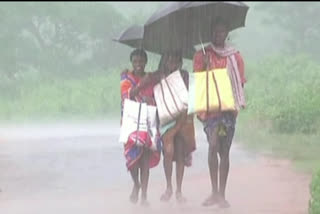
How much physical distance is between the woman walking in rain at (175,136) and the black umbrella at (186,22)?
0.13m

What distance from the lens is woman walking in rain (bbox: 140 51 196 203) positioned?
8.59 m

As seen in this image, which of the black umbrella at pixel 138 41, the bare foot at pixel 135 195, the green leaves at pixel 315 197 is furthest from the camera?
the bare foot at pixel 135 195

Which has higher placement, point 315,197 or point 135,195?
point 315,197

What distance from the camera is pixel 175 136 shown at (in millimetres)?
8703

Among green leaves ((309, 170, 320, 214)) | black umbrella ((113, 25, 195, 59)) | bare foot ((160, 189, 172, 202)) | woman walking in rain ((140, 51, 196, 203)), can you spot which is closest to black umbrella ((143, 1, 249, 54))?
black umbrella ((113, 25, 195, 59))

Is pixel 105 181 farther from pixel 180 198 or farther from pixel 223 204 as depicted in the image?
pixel 223 204

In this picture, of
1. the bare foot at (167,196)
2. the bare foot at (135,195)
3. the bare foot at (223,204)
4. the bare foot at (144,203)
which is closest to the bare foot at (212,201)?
the bare foot at (223,204)

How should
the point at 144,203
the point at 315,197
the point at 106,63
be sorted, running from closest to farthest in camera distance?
the point at 315,197 → the point at 144,203 → the point at 106,63

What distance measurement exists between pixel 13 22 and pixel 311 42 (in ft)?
15.5

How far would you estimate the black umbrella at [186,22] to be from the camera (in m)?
8.09

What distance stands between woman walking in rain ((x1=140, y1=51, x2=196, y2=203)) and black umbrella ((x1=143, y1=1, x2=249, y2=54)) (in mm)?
135

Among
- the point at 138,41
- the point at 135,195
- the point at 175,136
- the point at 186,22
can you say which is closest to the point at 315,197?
the point at 175,136

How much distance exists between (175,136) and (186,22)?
1.05 metres

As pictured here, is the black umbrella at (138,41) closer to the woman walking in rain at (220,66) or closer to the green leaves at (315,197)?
the woman walking in rain at (220,66)
